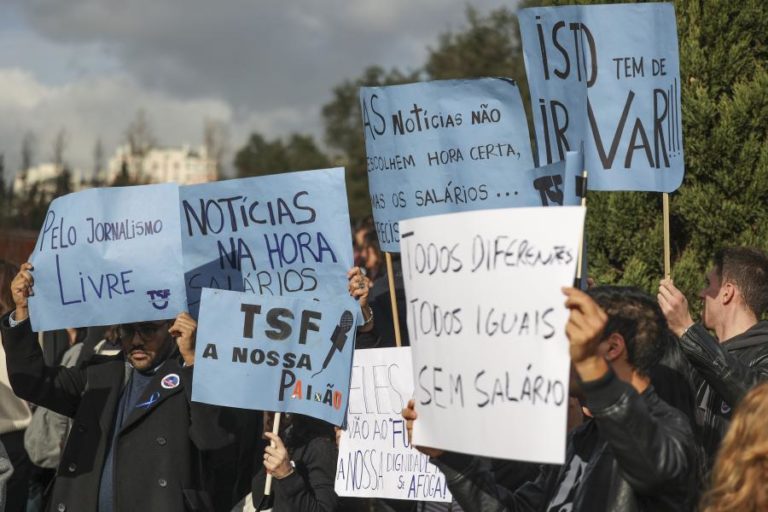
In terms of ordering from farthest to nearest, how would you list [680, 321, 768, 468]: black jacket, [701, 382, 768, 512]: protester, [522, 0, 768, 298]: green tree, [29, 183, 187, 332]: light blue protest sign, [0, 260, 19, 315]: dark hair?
[0, 260, 19, 315]: dark hair → [522, 0, 768, 298]: green tree → [29, 183, 187, 332]: light blue protest sign → [680, 321, 768, 468]: black jacket → [701, 382, 768, 512]: protester

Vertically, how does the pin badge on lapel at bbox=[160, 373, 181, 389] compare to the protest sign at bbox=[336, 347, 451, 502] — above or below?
above

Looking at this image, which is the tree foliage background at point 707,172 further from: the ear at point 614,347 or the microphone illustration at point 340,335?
the ear at point 614,347

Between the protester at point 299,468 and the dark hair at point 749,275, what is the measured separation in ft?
6.65

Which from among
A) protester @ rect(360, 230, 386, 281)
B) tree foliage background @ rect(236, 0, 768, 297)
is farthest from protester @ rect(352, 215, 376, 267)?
tree foliage background @ rect(236, 0, 768, 297)

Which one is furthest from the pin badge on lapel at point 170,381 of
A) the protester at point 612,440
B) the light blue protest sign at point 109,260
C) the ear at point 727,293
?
the ear at point 727,293

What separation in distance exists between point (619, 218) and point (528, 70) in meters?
1.69

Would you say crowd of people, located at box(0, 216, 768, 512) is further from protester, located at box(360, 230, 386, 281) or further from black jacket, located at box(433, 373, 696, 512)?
protester, located at box(360, 230, 386, 281)

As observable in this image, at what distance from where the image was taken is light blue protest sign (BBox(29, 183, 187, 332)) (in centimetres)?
537

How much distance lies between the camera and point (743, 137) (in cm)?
601

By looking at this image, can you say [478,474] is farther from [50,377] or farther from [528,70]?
[50,377]

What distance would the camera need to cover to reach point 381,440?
5.09m

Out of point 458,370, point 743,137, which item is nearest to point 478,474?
point 458,370

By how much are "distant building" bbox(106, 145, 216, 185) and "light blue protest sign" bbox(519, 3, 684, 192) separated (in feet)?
6.35

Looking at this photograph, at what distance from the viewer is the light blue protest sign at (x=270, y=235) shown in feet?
17.3
